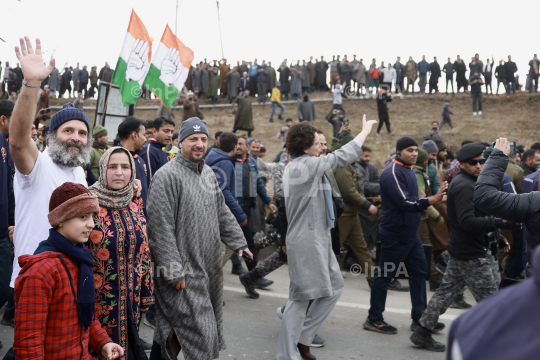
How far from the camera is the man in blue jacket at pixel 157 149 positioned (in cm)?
609

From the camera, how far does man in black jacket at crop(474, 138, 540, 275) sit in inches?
139

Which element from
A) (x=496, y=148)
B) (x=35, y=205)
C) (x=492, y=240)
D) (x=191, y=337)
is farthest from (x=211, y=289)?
(x=492, y=240)

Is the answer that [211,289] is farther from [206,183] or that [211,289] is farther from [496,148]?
[496,148]

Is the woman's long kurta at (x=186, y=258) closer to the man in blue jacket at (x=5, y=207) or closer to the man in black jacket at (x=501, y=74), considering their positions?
the man in blue jacket at (x=5, y=207)

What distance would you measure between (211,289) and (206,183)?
0.85 meters

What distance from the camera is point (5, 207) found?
13.4 feet

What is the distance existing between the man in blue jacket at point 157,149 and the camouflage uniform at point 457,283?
3.46 metres

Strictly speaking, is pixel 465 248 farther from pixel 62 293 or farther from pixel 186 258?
pixel 62 293

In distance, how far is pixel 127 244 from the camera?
11.0 feet

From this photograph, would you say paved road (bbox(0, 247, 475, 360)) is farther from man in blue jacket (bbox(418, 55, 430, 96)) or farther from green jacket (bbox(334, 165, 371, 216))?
man in blue jacket (bbox(418, 55, 430, 96))

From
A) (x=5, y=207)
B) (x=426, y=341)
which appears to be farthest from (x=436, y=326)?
(x=5, y=207)

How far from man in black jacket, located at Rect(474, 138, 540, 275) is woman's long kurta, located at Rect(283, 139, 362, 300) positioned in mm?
1274

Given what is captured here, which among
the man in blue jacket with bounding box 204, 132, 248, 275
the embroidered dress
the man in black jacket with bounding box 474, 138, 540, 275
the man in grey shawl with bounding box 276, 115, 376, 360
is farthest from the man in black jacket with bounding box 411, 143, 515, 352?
the embroidered dress

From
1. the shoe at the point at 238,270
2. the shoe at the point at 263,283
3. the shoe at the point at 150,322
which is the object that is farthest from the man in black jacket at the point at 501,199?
the shoe at the point at 238,270
